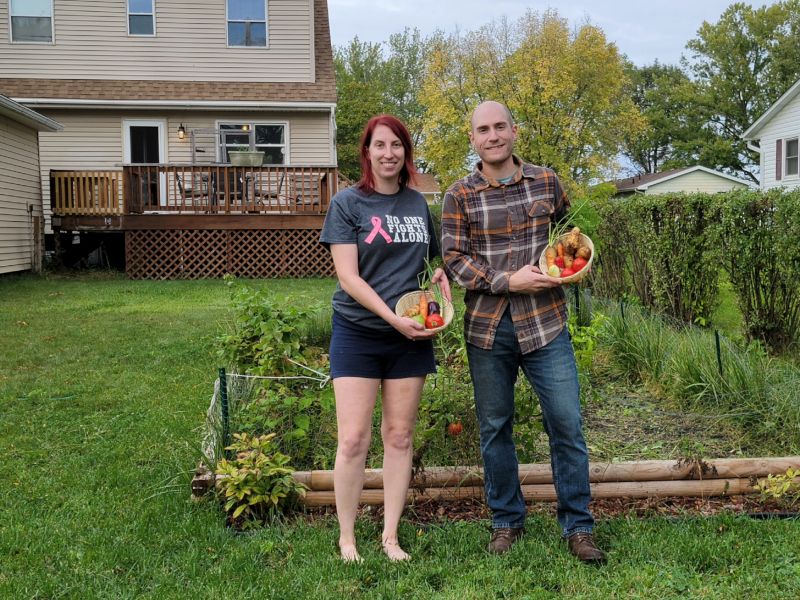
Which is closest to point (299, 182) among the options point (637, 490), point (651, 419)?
point (651, 419)

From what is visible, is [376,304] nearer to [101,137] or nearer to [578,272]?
[578,272]

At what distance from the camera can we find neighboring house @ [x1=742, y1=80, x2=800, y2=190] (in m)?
20.7

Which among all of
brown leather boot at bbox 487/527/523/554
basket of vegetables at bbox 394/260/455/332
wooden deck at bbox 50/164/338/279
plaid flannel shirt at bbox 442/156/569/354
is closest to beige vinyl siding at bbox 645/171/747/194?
wooden deck at bbox 50/164/338/279

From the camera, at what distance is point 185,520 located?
3.40 meters

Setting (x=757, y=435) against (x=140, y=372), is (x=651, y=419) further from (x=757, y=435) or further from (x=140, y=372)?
(x=140, y=372)

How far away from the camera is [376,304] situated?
2812 millimetres

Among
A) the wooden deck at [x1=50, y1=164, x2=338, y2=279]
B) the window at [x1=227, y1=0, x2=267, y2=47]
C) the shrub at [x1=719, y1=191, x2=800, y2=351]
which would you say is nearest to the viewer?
the shrub at [x1=719, y1=191, x2=800, y2=351]

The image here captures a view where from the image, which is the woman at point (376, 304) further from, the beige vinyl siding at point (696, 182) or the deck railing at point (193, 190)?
the beige vinyl siding at point (696, 182)

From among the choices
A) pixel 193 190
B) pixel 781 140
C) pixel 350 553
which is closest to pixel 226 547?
pixel 350 553

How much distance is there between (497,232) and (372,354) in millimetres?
672

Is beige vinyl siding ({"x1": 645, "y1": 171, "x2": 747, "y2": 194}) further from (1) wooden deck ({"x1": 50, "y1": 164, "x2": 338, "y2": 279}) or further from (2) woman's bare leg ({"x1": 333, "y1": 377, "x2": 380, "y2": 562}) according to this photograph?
(2) woman's bare leg ({"x1": 333, "y1": 377, "x2": 380, "y2": 562})

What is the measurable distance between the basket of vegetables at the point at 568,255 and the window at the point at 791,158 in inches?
813

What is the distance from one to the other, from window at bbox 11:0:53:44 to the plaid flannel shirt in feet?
54.0

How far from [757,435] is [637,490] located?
3.42 ft
